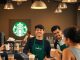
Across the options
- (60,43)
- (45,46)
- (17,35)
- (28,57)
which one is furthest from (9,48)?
(17,35)

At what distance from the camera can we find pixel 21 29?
1539 centimetres

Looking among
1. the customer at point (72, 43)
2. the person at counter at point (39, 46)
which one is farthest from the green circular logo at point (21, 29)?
the customer at point (72, 43)

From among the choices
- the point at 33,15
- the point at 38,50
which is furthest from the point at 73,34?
the point at 33,15

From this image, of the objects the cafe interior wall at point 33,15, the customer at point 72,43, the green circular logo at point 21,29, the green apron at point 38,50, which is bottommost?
the green circular logo at point 21,29

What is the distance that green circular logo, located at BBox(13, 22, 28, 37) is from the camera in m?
15.1

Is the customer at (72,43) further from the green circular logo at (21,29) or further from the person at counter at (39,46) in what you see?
the green circular logo at (21,29)

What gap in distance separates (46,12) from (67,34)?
41.4 feet

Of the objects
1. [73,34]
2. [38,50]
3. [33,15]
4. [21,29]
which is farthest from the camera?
[21,29]

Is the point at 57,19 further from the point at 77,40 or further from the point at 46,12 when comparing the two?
the point at 77,40

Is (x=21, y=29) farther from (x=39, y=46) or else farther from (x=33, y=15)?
(x=39, y=46)

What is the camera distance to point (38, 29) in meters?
4.54

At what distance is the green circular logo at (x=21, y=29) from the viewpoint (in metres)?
15.1

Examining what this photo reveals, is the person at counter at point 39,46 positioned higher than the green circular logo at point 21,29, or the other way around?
the person at counter at point 39,46

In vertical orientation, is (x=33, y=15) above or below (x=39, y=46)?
below
